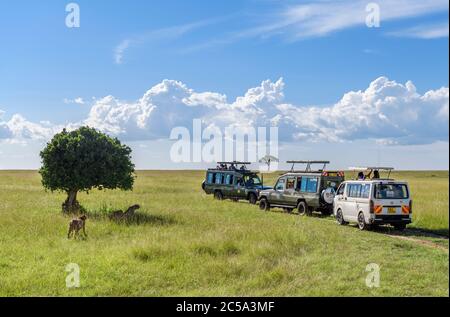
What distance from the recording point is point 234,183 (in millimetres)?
34719

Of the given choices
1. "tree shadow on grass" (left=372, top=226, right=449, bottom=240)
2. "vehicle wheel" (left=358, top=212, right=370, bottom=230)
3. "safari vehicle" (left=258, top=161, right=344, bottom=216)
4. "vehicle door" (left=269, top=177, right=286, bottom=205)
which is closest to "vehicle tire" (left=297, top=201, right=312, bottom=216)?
"safari vehicle" (left=258, top=161, right=344, bottom=216)

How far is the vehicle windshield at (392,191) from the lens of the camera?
19.0 m

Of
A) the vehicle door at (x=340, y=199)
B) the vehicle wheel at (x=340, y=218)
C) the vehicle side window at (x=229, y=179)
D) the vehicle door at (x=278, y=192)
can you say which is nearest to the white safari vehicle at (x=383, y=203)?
the vehicle door at (x=340, y=199)

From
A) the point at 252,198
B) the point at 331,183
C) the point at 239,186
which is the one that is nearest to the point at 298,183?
the point at 331,183

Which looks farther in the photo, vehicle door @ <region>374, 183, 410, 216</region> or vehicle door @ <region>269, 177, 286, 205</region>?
vehicle door @ <region>269, 177, 286, 205</region>

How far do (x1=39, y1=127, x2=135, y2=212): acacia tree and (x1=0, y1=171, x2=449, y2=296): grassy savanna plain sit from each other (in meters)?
4.76

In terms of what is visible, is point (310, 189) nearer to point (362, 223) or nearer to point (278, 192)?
point (278, 192)

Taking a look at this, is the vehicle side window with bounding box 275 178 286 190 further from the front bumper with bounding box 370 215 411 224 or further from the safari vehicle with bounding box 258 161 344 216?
the front bumper with bounding box 370 215 411 224

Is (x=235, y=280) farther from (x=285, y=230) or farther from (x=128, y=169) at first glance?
(x=128, y=169)

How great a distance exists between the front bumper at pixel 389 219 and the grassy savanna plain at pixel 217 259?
480 mm

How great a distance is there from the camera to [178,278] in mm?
11094

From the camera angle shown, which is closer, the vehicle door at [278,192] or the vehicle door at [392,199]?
the vehicle door at [392,199]

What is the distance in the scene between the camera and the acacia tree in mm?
24828

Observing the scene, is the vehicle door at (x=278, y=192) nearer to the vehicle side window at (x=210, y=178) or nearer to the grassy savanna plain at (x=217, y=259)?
the grassy savanna plain at (x=217, y=259)
